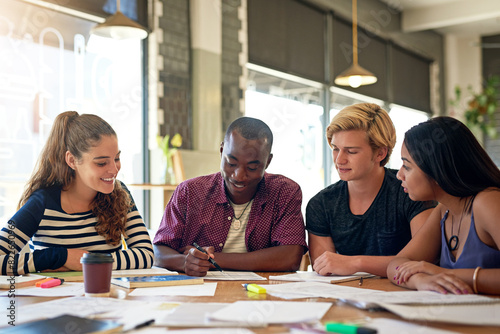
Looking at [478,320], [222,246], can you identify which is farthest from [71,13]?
[478,320]

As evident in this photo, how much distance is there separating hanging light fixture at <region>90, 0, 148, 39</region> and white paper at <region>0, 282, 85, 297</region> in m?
2.31

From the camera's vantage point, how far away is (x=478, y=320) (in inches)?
42.8

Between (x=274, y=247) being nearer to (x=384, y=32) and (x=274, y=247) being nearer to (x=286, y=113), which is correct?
(x=286, y=113)

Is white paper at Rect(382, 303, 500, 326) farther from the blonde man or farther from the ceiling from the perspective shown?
the ceiling

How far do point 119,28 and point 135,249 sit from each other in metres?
2.00

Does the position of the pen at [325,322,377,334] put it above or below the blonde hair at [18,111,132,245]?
below

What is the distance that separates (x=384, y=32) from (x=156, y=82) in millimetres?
4359

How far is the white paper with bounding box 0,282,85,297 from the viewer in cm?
144

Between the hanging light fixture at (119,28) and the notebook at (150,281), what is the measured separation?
2249mm

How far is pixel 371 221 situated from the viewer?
215 centimetres

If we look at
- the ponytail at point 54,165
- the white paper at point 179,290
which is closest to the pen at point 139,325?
the white paper at point 179,290

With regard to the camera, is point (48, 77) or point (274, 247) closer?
point (274, 247)

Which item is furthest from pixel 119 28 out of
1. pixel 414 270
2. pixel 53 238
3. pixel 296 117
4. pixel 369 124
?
pixel 296 117

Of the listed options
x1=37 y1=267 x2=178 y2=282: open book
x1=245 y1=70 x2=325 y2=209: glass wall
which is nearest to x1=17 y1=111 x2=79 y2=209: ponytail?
x1=37 y1=267 x2=178 y2=282: open book
